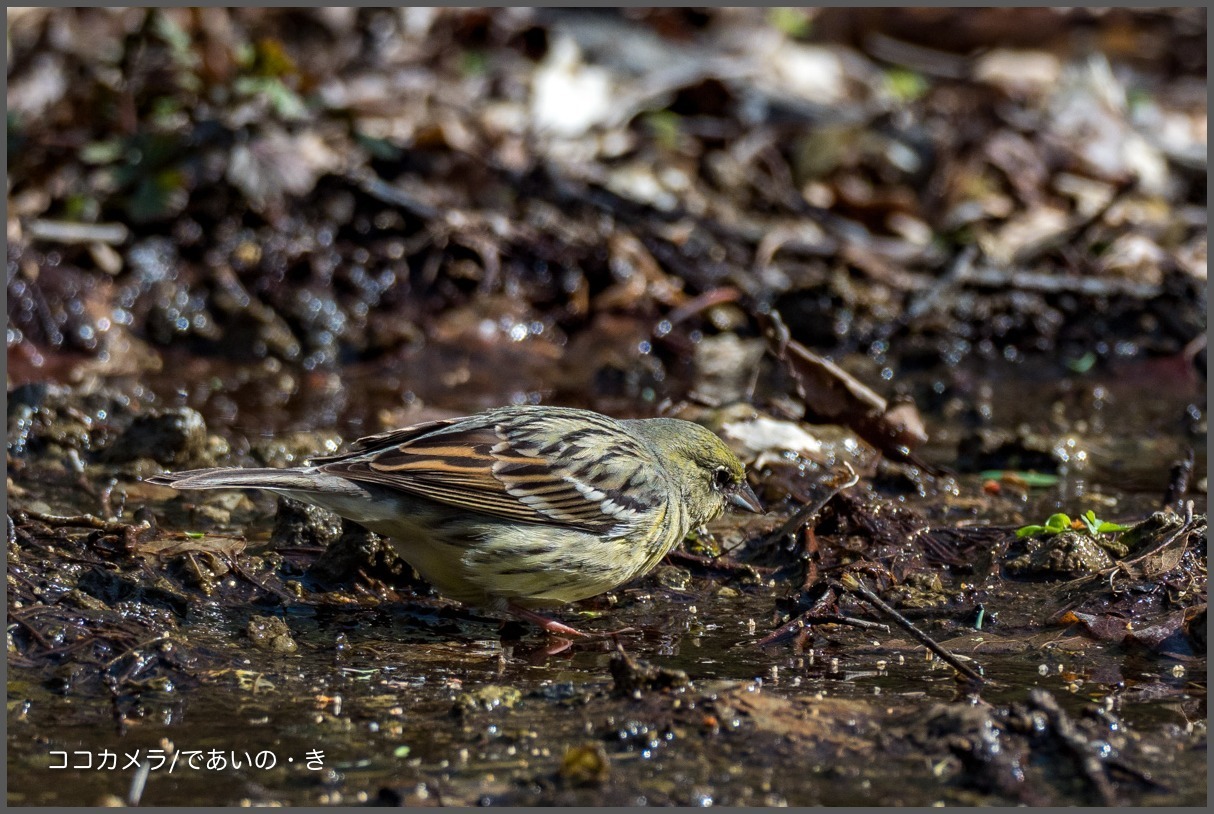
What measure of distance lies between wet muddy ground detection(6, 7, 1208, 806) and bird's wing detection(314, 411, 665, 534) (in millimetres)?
459

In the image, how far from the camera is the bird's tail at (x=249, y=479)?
462 centimetres

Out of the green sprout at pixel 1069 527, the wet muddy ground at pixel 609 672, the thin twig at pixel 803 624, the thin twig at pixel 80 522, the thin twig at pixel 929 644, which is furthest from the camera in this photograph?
the green sprout at pixel 1069 527

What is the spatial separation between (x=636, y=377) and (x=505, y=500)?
3817 mm

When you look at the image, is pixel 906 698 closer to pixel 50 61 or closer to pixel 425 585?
pixel 425 585

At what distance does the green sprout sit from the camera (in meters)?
5.64

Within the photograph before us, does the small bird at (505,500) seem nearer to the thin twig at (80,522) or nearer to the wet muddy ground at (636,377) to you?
the wet muddy ground at (636,377)

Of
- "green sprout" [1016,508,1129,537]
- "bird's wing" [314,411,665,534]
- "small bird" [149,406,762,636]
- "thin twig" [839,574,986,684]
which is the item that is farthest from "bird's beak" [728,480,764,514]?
"thin twig" [839,574,986,684]

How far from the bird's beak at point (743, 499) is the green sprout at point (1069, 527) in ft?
3.57

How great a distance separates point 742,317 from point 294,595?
5158mm

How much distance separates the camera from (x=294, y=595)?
523 cm

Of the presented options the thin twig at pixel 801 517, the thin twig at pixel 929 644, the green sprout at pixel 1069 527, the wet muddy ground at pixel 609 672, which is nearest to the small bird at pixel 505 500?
the wet muddy ground at pixel 609 672

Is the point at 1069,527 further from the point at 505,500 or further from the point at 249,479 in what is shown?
the point at 249,479

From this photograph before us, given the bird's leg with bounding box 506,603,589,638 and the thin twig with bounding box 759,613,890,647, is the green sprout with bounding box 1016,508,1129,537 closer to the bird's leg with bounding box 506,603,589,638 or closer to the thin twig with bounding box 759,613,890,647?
the thin twig with bounding box 759,613,890,647

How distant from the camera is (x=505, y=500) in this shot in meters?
5.07
